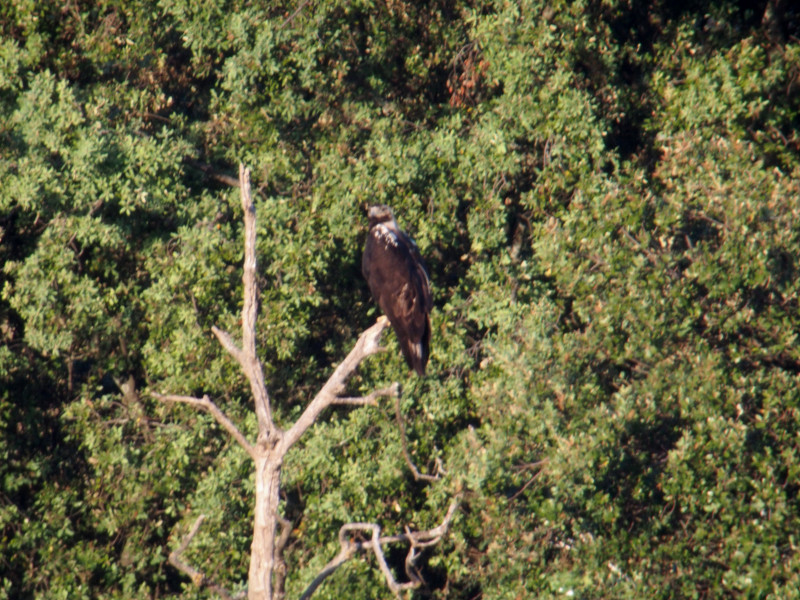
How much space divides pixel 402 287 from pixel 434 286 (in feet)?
7.02

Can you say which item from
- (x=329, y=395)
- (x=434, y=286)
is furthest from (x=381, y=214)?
(x=329, y=395)

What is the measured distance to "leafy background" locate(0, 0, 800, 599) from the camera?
7.92 meters

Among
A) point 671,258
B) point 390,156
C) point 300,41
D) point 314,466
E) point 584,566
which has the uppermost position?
point 300,41

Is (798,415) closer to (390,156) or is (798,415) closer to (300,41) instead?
(390,156)

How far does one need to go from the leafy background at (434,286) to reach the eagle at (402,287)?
39.8 inches

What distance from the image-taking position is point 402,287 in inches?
292

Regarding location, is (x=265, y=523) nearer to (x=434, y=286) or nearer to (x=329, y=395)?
(x=329, y=395)

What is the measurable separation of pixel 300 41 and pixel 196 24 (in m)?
0.96

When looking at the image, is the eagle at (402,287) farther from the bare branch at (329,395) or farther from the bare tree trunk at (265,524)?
the bare tree trunk at (265,524)

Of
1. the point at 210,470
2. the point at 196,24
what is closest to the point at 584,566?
the point at 210,470

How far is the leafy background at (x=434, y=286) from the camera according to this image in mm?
7922

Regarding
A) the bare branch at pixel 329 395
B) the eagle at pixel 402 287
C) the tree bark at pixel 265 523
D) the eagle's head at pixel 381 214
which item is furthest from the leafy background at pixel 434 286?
the tree bark at pixel 265 523

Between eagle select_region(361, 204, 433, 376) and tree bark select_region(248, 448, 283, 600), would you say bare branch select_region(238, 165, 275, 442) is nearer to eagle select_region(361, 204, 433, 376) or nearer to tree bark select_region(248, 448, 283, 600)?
tree bark select_region(248, 448, 283, 600)

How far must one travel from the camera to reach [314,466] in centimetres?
859
